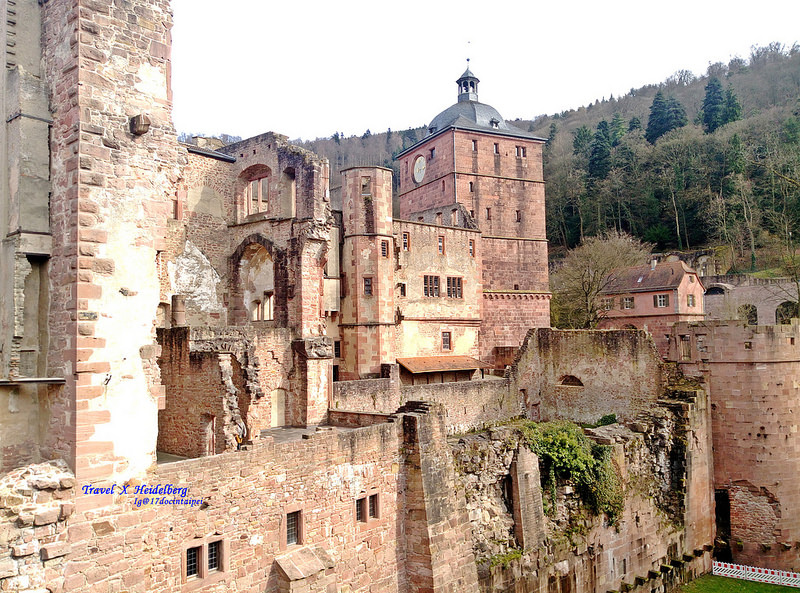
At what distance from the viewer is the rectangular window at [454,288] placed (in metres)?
33.6

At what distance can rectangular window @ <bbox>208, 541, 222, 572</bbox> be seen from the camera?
11.3m

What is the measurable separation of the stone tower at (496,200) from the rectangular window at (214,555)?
2550 cm

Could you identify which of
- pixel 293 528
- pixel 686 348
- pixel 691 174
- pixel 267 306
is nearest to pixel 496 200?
pixel 686 348

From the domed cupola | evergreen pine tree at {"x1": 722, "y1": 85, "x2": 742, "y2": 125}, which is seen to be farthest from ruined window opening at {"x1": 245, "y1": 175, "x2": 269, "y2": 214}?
evergreen pine tree at {"x1": 722, "y1": 85, "x2": 742, "y2": 125}

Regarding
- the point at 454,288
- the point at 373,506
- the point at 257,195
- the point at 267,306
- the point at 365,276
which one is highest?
the point at 257,195

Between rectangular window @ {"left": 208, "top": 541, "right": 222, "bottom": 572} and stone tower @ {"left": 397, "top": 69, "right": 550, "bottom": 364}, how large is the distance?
25.5 meters

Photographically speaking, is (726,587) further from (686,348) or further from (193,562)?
(193,562)

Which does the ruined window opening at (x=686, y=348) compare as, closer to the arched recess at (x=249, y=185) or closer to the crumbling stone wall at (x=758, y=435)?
the crumbling stone wall at (x=758, y=435)

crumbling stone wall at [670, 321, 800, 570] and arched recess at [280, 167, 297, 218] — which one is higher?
arched recess at [280, 167, 297, 218]

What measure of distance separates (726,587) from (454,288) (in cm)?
1786

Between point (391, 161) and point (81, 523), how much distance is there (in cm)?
8312

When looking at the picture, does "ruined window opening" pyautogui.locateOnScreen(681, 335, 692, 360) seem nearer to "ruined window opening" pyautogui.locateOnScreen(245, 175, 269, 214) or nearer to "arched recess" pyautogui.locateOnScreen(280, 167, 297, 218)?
"arched recess" pyautogui.locateOnScreen(280, 167, 297, 218)

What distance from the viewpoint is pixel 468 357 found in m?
33.8

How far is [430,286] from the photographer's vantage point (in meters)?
32.6
